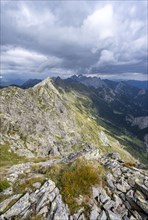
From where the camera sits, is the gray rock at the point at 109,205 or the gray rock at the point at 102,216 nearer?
the gray rock at the point at 102,216

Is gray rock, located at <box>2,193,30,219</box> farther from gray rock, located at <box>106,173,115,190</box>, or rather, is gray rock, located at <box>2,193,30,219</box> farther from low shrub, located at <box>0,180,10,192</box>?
gray rock, located at <box>106,173,115,190</box>

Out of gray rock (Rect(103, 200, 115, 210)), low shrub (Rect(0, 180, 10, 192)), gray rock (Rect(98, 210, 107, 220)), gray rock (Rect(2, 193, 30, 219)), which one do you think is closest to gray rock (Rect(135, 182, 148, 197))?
gray rock (Rect(103, 200, 115, 210))

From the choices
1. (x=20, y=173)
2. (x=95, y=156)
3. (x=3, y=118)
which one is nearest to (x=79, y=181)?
(x=20, y=173)

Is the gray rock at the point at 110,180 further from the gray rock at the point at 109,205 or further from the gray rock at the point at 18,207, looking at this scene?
the gray rock at the point at 18,207

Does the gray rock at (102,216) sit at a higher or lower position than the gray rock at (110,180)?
lower

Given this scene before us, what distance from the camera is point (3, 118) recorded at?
176 metres

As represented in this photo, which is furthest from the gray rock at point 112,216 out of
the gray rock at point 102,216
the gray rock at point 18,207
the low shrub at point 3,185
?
the low shrub at point 3,185

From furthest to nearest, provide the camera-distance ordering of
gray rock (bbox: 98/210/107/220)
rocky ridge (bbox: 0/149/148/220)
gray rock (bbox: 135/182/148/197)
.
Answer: gray rock (bbox: 135/182/148/197), rocky ridge (bbox: 0/149/148/220), gray rock (bbox: 98/210/107/220)

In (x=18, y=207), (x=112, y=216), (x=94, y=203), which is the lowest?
(x=112, y=216)

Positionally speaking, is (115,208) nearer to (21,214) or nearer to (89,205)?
(89,205)

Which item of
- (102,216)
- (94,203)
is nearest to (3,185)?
(94,203)

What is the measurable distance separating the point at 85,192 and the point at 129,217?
15.6 ft

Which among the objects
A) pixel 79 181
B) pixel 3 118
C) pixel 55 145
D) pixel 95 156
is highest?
pixel 79 181

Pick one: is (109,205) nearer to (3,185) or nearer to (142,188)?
(142,188)
